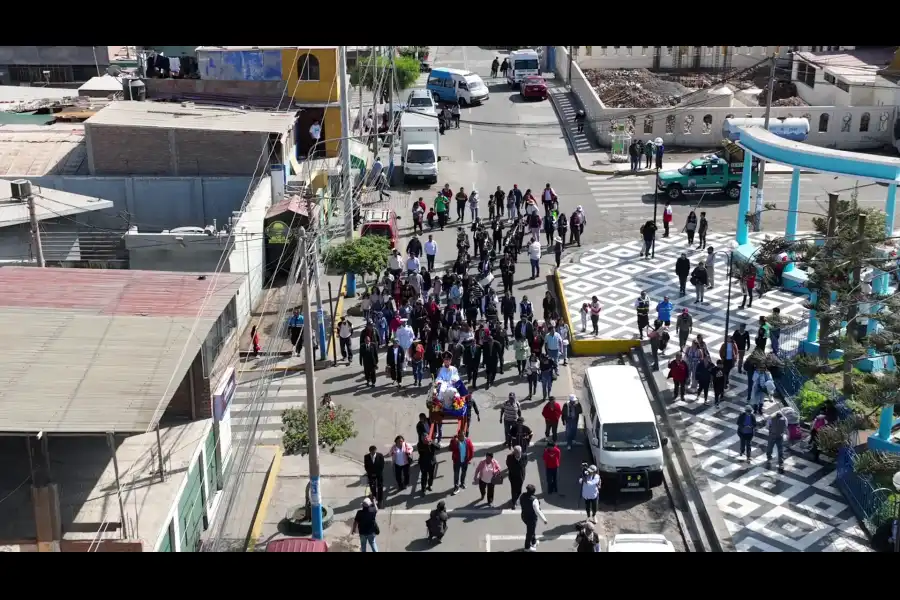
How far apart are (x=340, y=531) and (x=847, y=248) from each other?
957cm

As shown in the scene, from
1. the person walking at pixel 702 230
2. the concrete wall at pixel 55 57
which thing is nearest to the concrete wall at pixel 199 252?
the person walking at pixel 702 230

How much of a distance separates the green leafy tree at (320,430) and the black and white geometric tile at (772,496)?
22.3ft

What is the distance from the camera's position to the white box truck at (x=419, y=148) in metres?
40.1

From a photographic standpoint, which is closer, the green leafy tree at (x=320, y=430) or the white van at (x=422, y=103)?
the green leafy tree at (x=320, y=430)

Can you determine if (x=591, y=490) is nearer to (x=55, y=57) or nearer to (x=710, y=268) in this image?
(x=710, y=268)

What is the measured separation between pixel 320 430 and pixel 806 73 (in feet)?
123

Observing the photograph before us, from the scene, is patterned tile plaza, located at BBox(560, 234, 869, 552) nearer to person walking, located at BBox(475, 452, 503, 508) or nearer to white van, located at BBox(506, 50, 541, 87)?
person walking, located at BBox(475, 452, 503, 508)

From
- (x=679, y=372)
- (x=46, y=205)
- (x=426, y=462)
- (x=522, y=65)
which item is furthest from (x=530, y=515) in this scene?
(x=522, y=65)

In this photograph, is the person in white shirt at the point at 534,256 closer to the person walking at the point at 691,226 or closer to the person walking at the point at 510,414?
the person walking at the point at 691,226

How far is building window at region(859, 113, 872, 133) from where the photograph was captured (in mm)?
44531

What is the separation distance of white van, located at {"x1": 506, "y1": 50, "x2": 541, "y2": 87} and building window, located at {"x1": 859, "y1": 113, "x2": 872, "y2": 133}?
17.3m

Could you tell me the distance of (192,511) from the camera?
18062mm
